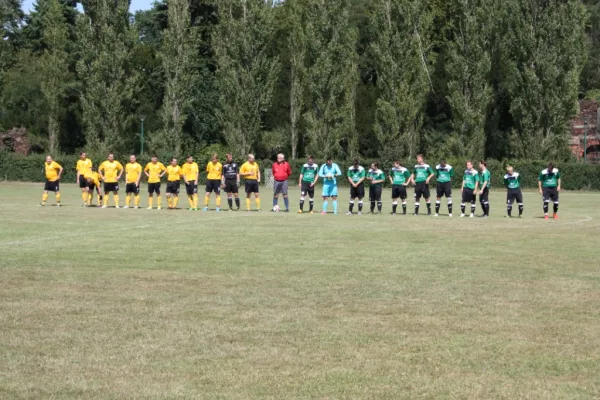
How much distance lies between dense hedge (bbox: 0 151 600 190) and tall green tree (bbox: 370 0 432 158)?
2.56 meters

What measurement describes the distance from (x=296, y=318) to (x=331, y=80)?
55.5 metres

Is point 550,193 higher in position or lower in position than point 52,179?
lower

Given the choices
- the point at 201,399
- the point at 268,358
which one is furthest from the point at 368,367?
the point at 201,399

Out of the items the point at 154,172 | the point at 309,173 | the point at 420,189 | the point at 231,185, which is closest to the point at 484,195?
the point at 420,189

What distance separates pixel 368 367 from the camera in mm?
7922

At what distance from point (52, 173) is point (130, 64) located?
3386 centimetres

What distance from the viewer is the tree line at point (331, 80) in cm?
6266

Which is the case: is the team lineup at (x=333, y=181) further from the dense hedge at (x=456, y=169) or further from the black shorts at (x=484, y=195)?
the dense hedge at (x=456, y=169)

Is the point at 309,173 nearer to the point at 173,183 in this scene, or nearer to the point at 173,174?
the point at 173,183

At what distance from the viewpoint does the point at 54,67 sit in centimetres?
7038

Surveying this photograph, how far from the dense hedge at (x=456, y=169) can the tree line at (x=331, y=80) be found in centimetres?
184

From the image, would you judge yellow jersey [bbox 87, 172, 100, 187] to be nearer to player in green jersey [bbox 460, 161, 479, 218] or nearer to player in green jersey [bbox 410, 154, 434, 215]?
player in green jersey [bbox 410, 154, 434, 215]

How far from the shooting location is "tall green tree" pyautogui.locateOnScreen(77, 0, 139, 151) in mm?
66688

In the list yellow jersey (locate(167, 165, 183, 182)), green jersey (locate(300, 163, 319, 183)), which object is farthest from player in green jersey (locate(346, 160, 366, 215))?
yellow jersey (locate(167, 165, 183, 182))
